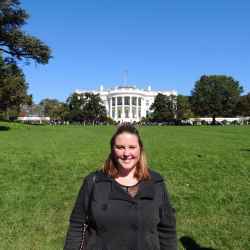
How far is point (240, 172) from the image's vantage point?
10.6 metres

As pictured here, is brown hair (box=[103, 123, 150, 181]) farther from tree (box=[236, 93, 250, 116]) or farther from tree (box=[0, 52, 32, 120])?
tree (box=[236, 93, 250, 116])

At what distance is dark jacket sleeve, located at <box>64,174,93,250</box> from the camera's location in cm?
310

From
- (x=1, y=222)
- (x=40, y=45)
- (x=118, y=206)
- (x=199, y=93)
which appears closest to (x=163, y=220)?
(x=118, y=206)

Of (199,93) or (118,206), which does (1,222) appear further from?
(199,93)

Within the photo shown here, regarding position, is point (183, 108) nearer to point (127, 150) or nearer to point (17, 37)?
point (17, 37)

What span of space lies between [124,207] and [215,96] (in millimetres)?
93013

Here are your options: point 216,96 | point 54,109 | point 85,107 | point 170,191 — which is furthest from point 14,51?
point 54,109

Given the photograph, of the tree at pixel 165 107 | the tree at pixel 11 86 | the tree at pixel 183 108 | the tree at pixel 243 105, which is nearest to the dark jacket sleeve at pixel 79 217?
the tree at pixel 11 86

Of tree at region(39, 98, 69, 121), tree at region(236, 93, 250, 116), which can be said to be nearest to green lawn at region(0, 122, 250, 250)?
tree at region(236, 93, 250, 116)

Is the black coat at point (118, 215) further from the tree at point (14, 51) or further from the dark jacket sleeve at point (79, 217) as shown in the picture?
the tree at point (14, 51)

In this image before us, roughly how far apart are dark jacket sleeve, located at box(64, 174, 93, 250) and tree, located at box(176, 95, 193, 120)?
344ft

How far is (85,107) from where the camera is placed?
11100cm

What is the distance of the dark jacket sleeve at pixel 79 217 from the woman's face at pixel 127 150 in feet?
0.89

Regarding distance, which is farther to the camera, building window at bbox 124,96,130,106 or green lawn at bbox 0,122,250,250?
building window at bbox 124,96,130,106
